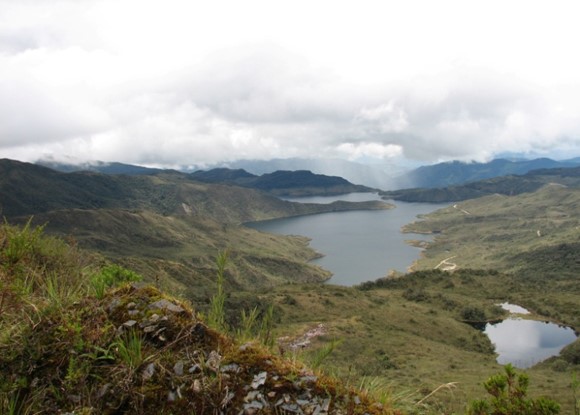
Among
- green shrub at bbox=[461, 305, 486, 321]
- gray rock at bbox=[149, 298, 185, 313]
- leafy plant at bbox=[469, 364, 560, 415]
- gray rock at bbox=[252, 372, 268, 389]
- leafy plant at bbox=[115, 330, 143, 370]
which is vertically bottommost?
green shrub at bbox=[461, 305, 486, 321]

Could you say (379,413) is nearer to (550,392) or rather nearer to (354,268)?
(550,392)

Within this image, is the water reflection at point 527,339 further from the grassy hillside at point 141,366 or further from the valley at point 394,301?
the grassy hillside at point 141,366

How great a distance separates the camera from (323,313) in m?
60.4

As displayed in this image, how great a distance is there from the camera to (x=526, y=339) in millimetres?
66062

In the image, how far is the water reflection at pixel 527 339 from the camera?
59375 mm

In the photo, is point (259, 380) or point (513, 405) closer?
point (259, 380)

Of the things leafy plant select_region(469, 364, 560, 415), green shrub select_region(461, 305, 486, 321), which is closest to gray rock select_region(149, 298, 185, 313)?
leafy plant select_region(469, 364, 560, 415)

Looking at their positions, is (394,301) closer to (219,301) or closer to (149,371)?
(219,301)

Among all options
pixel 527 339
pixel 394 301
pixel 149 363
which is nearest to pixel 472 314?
pixel 527 339

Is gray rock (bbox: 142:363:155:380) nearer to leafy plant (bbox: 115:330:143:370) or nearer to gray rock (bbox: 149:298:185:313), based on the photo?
leafy plant (bbox: 115:330:143:370)

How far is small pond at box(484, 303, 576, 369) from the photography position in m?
59.4

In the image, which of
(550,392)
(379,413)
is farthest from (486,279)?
(379,413)

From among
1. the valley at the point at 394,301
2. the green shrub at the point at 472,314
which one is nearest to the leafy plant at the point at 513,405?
the valley at the point at 394,301

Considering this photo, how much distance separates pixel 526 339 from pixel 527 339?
0.16 metres
